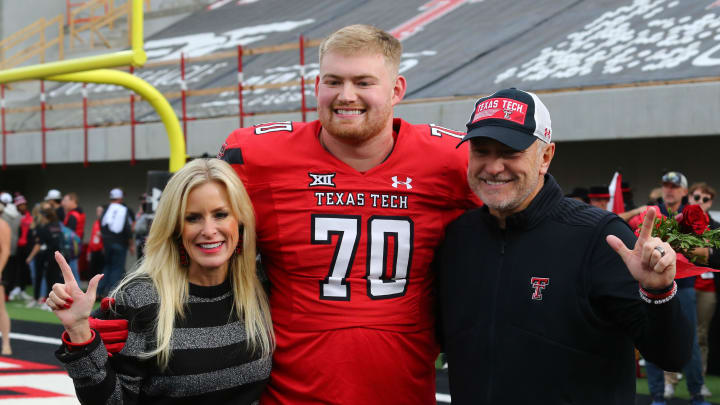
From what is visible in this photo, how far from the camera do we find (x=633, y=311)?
7.98ft

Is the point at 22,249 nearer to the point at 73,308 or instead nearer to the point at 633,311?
the point at 73,308

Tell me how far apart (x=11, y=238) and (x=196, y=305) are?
447 inches

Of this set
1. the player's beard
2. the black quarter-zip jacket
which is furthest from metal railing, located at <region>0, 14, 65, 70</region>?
the black quarter-zip jacket

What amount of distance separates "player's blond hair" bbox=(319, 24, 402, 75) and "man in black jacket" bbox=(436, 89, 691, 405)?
44 centimetres

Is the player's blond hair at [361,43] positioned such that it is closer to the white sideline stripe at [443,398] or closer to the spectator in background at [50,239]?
the white sideline stripe at [443,398]

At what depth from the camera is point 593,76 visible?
9617mm

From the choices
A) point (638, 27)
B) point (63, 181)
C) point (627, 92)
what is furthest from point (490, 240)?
point (63, 181)

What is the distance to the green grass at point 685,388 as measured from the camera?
22.2ft

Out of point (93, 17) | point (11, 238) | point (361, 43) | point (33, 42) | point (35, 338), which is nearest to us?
point (361, 43)

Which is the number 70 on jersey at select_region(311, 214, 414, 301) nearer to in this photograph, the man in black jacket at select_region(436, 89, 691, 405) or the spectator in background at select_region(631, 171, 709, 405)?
the man in black jacket at select_region(436, 89, 691, 405)

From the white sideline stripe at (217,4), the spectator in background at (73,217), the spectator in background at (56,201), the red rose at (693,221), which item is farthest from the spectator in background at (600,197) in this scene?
the white sideline stripe at (217,4)

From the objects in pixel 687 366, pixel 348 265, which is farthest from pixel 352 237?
pixel 687 366

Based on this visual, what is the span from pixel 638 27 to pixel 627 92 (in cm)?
172

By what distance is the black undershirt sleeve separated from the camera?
7.64ft
